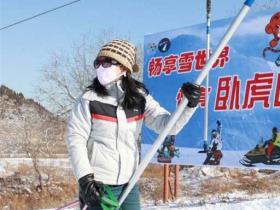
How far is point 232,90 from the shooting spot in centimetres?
640

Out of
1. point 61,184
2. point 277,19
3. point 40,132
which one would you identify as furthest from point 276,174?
point 40,132

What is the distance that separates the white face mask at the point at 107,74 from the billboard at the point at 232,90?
371cm

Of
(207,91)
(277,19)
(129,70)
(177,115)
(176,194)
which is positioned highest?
(277,19)

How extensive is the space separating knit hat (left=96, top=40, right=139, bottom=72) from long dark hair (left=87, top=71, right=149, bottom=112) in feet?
0.20

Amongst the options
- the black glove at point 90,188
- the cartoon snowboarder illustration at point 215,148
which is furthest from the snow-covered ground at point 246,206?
the black glove at point 90,188

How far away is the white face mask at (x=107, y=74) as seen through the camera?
97.2 inches

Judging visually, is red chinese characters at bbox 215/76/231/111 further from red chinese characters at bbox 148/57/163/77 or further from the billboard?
red chinese characters at bbox 148/57/163/77

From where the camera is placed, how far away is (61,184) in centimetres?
1736

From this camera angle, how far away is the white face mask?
2.47 meters

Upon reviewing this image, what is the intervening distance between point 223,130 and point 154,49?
77.4 inches

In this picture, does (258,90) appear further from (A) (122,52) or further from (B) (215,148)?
(A) (122,52)

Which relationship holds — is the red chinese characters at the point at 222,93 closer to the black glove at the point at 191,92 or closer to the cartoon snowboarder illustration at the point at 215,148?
the cartoon snowboarder illustration at the point at 215,148

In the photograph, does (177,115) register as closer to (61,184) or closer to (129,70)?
(129,70)

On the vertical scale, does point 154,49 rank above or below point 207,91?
above
